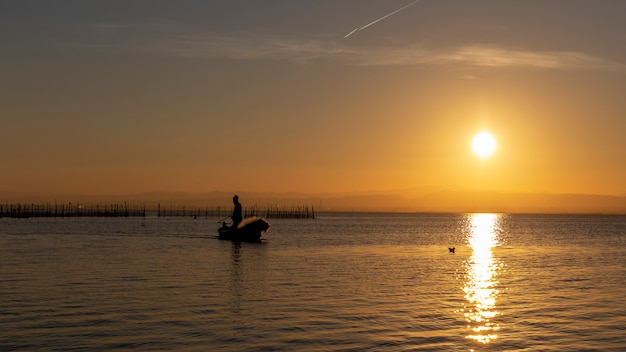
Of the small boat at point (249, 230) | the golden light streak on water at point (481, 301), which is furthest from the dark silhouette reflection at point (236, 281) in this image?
the small boat at point (249, 230)

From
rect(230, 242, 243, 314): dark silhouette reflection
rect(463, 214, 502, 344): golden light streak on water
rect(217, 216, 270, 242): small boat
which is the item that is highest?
rect(217, 216, 270, 242): small boat

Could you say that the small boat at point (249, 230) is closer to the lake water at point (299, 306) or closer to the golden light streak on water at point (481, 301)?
the lake water at point (299, 306)

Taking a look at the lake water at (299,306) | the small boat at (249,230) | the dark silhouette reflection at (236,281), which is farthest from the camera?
the small boat at (249,230)

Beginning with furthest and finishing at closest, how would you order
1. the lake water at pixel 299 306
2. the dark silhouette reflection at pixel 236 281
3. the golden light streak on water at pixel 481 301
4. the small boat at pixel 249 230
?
the small boat at pixel 249 230
the dark silhouette reflection at pixel 236 281
the golden light streak on water at pixel 481 301
the lake water at pixel 299 306

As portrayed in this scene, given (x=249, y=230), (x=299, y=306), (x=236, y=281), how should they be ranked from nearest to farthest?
(x=299, y=306)
(x=236, y=281)
(x=249, y=230)

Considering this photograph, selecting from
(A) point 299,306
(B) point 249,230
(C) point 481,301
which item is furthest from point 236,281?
(B) point 249,230

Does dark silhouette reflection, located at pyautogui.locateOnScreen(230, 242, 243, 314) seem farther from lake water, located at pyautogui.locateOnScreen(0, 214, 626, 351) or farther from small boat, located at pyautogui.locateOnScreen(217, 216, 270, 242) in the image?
small boat, located at pyautogui.locateOnScreen(217, 216, 270, 242)

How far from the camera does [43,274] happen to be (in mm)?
32250

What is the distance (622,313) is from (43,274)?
24.8 meters

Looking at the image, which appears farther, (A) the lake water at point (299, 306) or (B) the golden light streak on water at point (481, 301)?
(B) the golden light streak on water at point (481, 301)

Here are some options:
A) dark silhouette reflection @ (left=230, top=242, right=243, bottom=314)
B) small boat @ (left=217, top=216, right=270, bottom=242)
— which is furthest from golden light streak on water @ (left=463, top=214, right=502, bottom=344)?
small boat @ (left=217, top=216, right=270, bottom=242)

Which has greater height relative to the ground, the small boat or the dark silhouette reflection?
the small boat

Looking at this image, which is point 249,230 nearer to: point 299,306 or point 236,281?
point 236,281

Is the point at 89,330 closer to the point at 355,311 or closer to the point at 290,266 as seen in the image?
the point at 355,311
